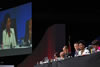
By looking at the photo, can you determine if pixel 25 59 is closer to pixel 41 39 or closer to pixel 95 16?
pixel 41 39

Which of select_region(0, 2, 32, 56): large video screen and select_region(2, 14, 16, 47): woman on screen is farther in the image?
select_region(2, 14, 16, 47): woman on screen

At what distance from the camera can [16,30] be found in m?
11.5

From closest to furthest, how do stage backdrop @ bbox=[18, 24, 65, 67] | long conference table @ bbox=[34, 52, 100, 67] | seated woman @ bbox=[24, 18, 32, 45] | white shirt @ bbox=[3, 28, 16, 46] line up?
long conference table @ bbox=[34, 52, 100, 67] < seated woman @ bbox=[24, 18, 32, 45] < stage backdrop @ bbox=[18, 24, 65, 67] < white shirt @ bbox=[3, 28, 16, 46]

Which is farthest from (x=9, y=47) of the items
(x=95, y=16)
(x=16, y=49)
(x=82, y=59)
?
A: (x=82, y=59)

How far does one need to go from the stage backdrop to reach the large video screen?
1.08 m

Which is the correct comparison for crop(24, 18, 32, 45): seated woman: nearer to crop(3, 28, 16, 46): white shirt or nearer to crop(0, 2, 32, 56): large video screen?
crop(0, 2, 32, 56): large video screen

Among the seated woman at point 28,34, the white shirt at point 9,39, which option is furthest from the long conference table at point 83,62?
the white shirt at point 9,39

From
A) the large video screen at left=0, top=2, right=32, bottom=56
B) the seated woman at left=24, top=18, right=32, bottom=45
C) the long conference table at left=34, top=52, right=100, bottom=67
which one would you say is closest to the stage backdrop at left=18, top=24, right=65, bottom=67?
the large video screen at left=0, top=2, right=32, bottom=56

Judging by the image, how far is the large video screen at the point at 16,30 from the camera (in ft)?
35.3

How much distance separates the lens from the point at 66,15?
38.4 feet

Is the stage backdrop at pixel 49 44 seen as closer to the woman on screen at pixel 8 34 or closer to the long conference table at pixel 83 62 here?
the woman on screen at pixel 8 34

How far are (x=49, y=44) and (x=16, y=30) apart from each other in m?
1.51

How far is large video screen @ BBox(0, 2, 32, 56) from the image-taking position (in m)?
10.8

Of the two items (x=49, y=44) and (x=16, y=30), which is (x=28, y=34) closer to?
(x=16, y=30)
